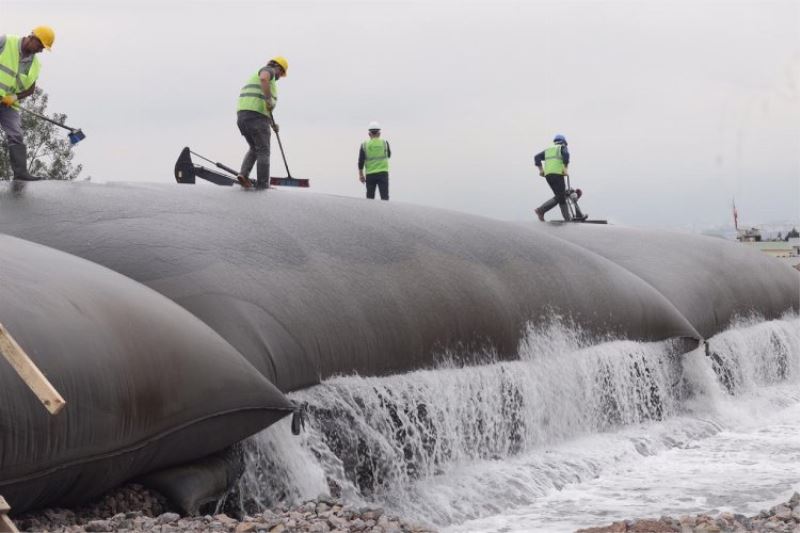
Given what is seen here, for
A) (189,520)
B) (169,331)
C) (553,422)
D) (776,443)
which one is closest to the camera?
(189,520)

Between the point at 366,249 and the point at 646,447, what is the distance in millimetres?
5172

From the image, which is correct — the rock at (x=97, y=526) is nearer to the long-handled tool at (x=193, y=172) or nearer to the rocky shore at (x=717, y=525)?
the rocky shore at (x=717, y=525)

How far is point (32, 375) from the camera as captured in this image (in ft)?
22.0

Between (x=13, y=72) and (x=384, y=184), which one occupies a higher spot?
(x=13, y=72)

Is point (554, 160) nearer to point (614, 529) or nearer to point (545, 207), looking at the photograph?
point (545, 207)

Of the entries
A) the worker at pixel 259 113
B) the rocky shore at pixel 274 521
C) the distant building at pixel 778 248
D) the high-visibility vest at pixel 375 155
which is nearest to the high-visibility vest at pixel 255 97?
the worker at pixel 259 113

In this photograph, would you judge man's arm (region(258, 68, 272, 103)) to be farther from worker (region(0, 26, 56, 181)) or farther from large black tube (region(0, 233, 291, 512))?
large black tube (region(0, 233, 291, 512))

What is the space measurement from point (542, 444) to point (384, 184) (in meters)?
8.35

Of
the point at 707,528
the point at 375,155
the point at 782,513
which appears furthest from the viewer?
the point at 375,155

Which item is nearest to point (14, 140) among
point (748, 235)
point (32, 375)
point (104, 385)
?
point (104, 385)

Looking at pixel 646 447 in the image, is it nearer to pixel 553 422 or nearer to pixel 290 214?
pixel 553 422

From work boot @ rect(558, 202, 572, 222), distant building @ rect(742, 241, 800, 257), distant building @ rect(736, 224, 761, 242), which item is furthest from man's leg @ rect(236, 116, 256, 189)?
distant building @ rect(736, 224, 761, 242)

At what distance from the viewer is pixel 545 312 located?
16797 millimetres

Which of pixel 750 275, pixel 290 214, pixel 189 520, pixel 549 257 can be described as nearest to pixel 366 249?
pixel 290 214
